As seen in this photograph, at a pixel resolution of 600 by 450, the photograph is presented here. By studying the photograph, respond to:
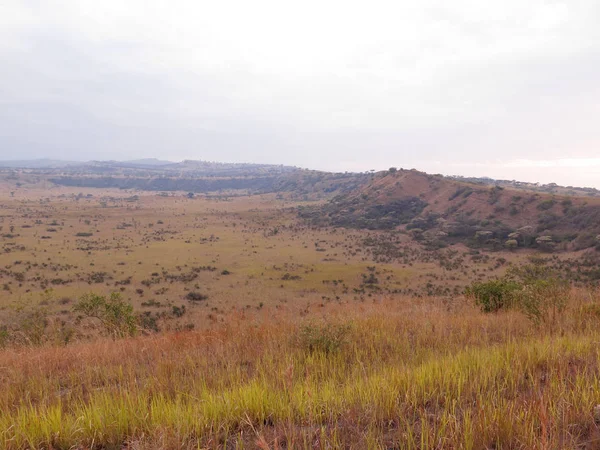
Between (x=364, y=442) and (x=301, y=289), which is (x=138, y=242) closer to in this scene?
(x=301, y=289)

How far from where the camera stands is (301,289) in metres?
25.1

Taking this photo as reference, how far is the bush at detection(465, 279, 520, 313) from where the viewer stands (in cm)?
876

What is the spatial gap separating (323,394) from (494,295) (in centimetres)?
904

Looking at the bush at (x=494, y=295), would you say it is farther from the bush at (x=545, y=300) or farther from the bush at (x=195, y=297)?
the bush at (x=195, y=297)

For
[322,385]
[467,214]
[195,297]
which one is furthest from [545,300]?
[467,214]

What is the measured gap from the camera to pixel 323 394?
111 inches

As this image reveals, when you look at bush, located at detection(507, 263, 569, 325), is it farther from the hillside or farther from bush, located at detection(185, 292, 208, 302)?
the hillside

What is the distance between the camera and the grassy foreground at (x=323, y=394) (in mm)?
2234

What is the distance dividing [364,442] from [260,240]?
45.8 metres

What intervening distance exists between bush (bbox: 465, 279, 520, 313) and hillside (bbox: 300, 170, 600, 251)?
111ft

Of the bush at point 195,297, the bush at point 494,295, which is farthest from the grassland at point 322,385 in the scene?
the bush at point 195,297

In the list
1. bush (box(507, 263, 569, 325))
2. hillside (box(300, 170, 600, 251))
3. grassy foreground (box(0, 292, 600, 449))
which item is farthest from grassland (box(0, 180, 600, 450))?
hillside (box(300, 170, 600, 251))

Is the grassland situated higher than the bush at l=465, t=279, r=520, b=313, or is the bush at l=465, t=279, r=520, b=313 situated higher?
the grassland

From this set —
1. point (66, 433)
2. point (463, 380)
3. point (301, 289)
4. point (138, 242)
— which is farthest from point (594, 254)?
point (138, 242)
